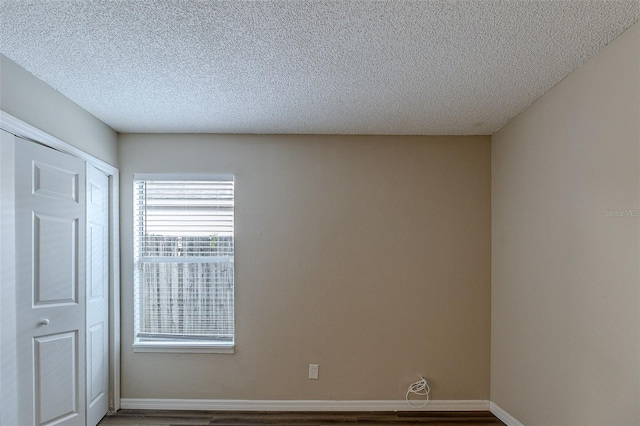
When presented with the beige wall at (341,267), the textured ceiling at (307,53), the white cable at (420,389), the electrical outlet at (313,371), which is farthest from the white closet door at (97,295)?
the white cable at (420,389)

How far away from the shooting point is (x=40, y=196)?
2.43m

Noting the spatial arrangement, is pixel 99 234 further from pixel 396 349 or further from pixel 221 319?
pixel 396 349

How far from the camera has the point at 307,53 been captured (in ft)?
6.72

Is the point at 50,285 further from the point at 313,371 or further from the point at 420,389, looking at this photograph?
the point at 420,389

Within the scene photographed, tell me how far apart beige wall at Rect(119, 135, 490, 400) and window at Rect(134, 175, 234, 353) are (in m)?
0.10

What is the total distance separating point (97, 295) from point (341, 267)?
2055 millimetres

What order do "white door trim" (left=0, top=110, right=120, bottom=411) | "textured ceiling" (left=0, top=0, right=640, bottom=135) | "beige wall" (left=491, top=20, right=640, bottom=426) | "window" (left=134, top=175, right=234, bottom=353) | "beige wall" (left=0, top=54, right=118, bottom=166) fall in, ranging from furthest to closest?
1. "window" (left=134, top=175, right=234, bottom=353)
2. "white door trim" (left=0, top=110, right=120, bottom=411)
3. "beige wall" (left=0, top=54, right=118, bottom=166)
4. "beige wall" (left=491, top=20, right=640, bottom=426)
5. "textured ceiling" (left=0, top=0, right=640, bottom=135)

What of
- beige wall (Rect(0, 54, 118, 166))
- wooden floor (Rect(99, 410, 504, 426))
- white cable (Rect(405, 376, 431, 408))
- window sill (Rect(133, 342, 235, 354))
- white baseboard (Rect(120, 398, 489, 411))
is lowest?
wooden floor (Rect(99, 410, 504, 426))

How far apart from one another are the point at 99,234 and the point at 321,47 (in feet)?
7.99

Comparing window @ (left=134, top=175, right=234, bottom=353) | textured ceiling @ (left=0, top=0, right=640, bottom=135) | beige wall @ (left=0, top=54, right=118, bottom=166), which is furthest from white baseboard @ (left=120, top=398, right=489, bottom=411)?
textured ceiling @ (left=0, top=0, right=640, bottom=135)

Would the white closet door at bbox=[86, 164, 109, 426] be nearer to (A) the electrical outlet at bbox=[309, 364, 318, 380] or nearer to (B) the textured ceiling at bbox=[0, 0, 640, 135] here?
(B) the textured ceiling at bbox=[0, 0, 640, 135]

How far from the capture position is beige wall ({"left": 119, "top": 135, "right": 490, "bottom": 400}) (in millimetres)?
3461

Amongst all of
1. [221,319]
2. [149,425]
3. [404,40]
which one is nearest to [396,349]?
[221,319]

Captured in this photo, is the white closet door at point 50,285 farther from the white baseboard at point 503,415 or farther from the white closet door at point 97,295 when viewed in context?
the white baseboard at point 503,415
